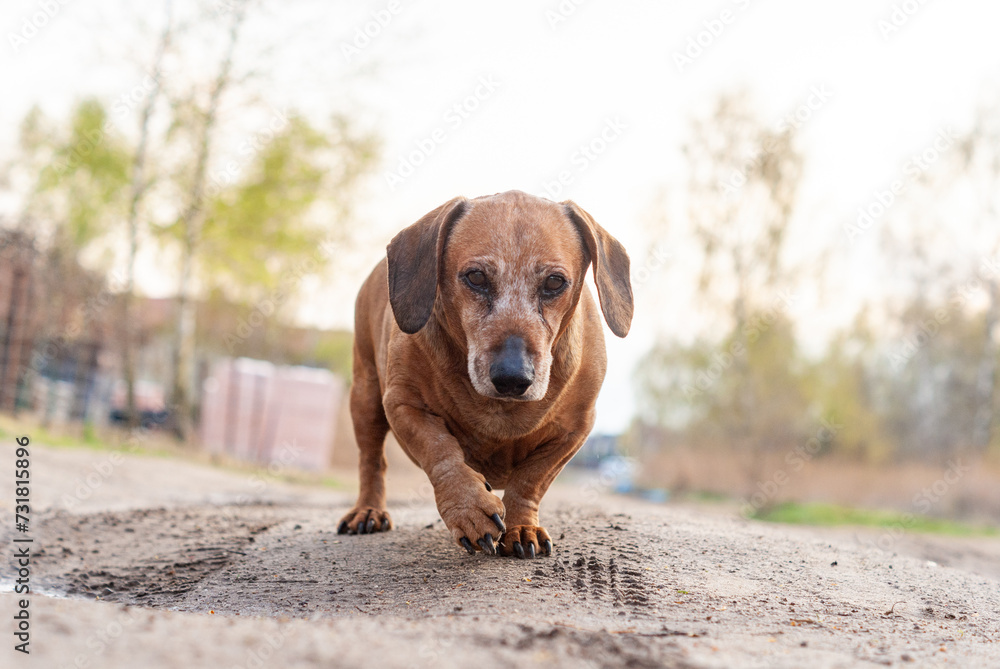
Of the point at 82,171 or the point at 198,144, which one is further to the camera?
the point at 82,171

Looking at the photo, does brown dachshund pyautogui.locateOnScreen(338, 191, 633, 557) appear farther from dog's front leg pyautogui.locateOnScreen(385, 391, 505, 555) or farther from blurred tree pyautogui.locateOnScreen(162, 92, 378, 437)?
blurred tree pyautogui.locateOnScreen(162, 92, 378, 437)

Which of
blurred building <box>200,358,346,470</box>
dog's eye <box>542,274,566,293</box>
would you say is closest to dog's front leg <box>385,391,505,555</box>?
dog's eye <box>542,274,566,293</box>

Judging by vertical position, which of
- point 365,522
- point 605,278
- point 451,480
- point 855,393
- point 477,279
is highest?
point 855,393

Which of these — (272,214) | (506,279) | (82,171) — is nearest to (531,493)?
(506,279)

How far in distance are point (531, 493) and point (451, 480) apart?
704 mm

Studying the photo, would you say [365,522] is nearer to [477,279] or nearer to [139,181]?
[477,279]

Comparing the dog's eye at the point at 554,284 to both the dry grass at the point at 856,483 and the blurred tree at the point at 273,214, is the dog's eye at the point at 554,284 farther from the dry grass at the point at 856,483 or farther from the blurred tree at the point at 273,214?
the dry grass at the point at 856,483

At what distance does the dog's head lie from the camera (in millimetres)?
3959

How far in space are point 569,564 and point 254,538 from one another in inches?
104

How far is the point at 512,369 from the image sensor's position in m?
3.82

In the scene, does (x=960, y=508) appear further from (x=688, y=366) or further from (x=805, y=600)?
(x=805, y=600)

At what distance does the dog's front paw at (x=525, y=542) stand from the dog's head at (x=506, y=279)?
87 centimetres

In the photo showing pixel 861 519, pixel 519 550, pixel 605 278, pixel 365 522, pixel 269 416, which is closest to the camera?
pixel 519 550

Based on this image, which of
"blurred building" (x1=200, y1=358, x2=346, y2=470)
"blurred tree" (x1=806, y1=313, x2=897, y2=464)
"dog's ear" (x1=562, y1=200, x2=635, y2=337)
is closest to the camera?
"dog's ear" (x1=562, y1=200, x2=635, y2=337)
